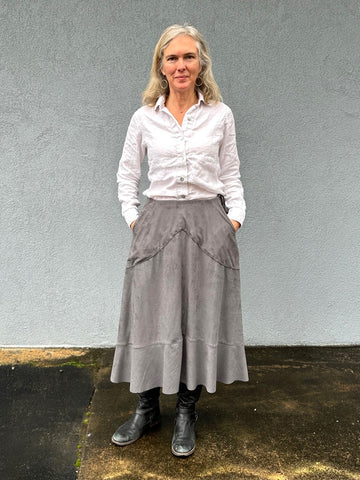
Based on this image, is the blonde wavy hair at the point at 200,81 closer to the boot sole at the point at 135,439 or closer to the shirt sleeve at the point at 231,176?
the shirt sleeve at the point at 231,176

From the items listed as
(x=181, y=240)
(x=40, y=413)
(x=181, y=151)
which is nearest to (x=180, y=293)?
(x=181, y=240)

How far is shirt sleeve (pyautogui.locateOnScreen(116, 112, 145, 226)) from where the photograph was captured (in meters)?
2.09

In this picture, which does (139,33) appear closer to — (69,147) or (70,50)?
(70,50)

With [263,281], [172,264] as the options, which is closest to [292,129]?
[263,281]

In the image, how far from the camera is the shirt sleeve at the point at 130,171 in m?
2.09

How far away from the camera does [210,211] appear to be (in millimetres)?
2035

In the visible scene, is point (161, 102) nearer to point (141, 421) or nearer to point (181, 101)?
point (181, 101)

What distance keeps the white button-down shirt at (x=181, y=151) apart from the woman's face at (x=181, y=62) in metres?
0.11

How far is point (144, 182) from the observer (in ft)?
9.37

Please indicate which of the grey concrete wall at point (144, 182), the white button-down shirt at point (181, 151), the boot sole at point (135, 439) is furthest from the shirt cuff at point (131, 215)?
the boot sole at point (135, 439)

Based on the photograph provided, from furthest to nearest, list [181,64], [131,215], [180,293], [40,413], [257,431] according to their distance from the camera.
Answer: [40,413] < [257,431] < [131,215] < [180,293] < [181,64]

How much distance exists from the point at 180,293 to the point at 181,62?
1.04m

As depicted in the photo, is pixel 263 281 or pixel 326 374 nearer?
pixel 326 374

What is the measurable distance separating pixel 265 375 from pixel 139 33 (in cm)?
236
